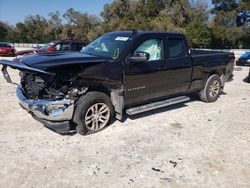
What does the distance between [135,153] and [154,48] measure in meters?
2.46

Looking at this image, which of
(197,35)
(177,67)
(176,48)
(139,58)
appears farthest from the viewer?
(197,35)

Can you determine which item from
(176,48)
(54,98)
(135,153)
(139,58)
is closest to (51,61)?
(54,98)

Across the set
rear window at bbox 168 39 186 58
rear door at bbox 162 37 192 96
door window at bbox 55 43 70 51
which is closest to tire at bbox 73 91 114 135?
rear door at bbox 162 37 192 96

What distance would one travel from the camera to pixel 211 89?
→ 6855 mm

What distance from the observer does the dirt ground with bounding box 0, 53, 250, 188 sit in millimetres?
3260

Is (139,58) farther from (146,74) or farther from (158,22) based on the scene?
(158,22)

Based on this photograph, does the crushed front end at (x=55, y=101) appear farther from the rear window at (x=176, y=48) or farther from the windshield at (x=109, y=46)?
the rear window at (x=176, y=48)

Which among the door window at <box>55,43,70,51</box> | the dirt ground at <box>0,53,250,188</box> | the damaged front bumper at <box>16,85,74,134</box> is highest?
the door window at <box>55,43,70,51</box>

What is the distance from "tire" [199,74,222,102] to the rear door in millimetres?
890

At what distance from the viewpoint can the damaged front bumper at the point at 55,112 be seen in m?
4.10

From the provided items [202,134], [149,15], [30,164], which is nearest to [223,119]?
[202,134]

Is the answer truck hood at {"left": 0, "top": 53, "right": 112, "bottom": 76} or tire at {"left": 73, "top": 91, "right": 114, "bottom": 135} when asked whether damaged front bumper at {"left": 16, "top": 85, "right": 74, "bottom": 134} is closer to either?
tire at {"left": 73, "top": 91, "right": 114, "bottom": 135}

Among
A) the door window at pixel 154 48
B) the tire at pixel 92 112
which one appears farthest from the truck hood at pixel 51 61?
the door window at pixel 154 48

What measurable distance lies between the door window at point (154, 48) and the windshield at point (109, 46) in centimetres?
43
